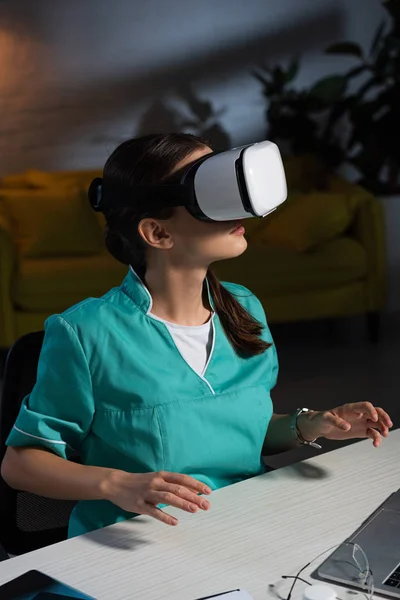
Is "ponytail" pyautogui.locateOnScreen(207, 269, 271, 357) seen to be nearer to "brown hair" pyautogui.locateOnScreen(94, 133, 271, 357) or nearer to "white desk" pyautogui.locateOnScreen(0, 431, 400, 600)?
"brown hair" pyautogui.locateOnScreen(94, 133, 271, 357)

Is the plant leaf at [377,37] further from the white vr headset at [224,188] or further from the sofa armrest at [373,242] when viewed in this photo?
the white vr headset at [224,188]

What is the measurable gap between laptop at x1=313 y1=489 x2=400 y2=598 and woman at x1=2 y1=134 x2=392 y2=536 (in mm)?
199

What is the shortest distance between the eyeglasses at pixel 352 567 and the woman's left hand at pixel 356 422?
0.28m

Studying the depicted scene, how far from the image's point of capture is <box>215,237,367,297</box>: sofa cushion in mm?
4188

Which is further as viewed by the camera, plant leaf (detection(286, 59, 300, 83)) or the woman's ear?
plant leaf (detection(286, 59, 300, 83))

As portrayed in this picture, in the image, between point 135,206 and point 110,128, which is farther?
point 110,128

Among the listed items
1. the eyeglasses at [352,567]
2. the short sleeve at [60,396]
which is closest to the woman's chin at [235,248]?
the short sleeve at [60,396]

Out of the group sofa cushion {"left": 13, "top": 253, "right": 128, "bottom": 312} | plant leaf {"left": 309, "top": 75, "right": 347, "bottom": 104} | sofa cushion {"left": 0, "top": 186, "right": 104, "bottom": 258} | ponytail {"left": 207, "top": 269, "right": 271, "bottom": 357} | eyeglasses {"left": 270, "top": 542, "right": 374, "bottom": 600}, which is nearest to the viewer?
eyeglasses {"left": 270, "top": 542, "right": 374, "bottom": 600}

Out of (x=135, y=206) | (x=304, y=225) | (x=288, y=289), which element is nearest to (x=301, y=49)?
(x=304, y=225)

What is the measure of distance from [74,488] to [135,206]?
437mm

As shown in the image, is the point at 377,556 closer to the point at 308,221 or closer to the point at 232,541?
the point at 232,541

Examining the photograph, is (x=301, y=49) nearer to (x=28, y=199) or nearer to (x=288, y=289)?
(x=288, y=289)

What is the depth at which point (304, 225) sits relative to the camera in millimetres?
4344

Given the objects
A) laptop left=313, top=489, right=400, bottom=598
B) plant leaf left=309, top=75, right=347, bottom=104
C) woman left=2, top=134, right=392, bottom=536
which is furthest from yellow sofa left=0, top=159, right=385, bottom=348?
laptop left=313, top=489, right=400, bottom=598
